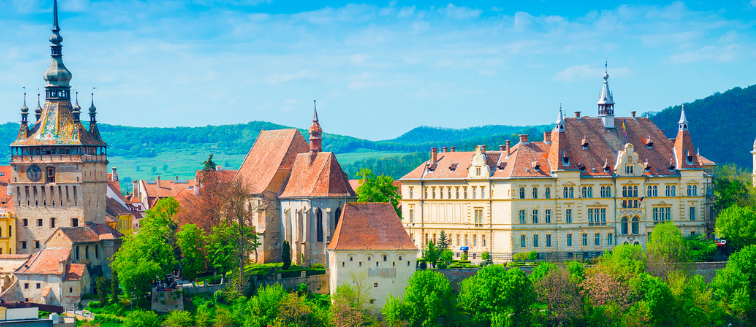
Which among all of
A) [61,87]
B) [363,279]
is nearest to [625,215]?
[363,279]

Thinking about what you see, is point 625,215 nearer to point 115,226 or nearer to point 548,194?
point 548,194

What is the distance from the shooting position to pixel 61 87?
114 metres

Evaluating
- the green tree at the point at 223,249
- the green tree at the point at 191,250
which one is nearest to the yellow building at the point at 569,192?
the green tree at the point at 223,249

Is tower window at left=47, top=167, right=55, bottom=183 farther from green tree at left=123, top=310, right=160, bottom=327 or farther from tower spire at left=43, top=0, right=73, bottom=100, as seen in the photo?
green tree at left=123, top=310, right=160, bottom=327

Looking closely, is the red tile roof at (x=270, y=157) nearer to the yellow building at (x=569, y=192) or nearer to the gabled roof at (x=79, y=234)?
the yellow building at (x=569, y=192)

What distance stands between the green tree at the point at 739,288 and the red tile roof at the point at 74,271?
62428 millimetres

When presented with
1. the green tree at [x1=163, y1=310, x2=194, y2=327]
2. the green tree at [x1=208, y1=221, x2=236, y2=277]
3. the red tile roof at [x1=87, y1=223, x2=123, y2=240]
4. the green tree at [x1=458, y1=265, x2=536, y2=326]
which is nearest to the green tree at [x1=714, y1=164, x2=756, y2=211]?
the green tree at [x1=458, y1=265, x2=536, y2=326]

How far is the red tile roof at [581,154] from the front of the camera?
116438mm

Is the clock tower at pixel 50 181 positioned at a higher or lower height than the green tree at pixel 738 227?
higher

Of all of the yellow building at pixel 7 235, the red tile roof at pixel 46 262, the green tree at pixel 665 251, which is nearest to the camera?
the red tile roof at pixel 46 262

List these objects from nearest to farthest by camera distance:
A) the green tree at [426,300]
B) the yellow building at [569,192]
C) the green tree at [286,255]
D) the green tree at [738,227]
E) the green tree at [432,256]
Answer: the green tree at [426,300] → the green tree at [432,256] → the green tree at [286,255] → the green tree at [738,227] → the yellow building at [569,192]

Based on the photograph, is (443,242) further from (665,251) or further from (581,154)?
(665,251)

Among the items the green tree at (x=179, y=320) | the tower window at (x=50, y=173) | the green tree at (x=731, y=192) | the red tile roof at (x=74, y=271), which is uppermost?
the tower window at (x=50, y=173)


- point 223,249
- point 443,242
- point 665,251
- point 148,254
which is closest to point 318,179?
point 223,249
